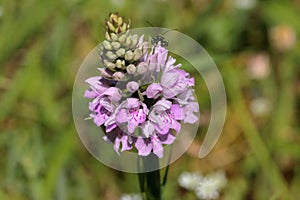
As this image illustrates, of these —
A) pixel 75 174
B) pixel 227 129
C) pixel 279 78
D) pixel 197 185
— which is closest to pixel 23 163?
pixel 75 174

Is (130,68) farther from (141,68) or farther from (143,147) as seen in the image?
(143,147)

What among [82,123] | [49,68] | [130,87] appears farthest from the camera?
[49,68]

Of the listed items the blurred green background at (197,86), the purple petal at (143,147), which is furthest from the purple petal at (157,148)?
the blurred green background at (197,86)

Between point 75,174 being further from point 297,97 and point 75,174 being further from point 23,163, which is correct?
point 297,97

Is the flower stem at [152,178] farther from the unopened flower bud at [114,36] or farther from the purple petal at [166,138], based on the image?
the unopened flower bud at [114,36]

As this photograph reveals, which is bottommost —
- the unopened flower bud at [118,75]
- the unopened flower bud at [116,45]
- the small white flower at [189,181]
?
the small white flower at [189,181]
